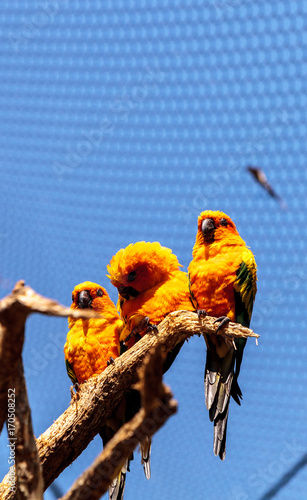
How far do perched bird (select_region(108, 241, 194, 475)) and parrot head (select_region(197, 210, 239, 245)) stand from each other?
29cm

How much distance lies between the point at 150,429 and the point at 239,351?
2.22 meters

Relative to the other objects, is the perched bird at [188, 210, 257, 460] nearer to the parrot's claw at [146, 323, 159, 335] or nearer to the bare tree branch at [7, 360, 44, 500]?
the parrot's claw at [146, 323, 159, 335]

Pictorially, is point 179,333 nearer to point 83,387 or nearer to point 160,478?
point 83,387

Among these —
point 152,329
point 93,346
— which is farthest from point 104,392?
point 93,346

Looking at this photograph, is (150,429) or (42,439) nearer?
(150,429)

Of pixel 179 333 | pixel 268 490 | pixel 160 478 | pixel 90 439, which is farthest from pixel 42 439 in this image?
pixel 160 478

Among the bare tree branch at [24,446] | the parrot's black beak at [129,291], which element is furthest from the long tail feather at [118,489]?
the bare tree branch at [24,446]

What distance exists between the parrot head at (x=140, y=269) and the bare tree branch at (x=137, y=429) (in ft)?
7.27

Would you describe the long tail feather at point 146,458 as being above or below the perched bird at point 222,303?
below

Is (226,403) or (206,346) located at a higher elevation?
(206,346)

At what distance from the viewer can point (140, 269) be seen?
433cm

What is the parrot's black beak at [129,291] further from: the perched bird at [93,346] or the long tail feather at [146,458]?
the long tail feather at [146,458]

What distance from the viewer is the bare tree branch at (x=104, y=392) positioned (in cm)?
367

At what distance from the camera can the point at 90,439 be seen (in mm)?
3793
